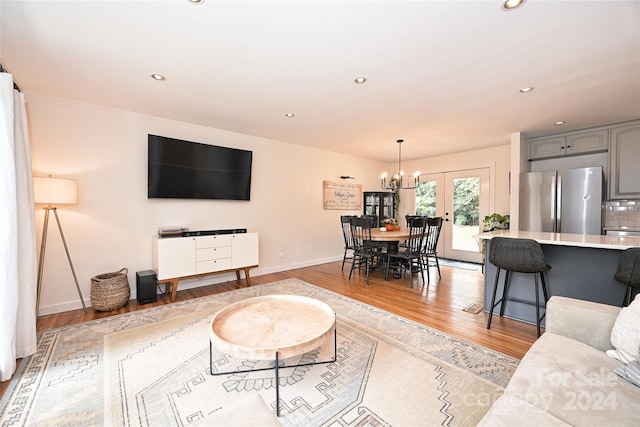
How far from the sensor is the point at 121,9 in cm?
168

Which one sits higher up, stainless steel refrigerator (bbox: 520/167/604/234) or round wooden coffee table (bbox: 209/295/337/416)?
stainless steel refrigerator (bbox: 520/167/604/234)

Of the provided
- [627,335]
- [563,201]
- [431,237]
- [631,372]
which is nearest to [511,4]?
[627,335]

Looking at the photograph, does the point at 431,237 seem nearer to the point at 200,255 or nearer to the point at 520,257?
the point at 520,257

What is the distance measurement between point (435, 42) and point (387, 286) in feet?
9.95

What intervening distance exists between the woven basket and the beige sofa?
11.6 feet

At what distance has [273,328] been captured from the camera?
1.78m

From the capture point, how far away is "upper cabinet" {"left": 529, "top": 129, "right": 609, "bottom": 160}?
13.0ft

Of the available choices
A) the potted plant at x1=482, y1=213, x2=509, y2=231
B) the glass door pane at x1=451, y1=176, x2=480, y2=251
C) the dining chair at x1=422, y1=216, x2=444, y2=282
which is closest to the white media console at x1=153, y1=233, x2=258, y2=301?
the dining chair at x1=422, y1=216, x2=444, y2=282

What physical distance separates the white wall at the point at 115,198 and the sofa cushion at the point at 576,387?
3880 millimetres

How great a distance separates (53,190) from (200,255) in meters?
1.58

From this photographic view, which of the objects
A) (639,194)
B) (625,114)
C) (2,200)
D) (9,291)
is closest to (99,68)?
(2,200)

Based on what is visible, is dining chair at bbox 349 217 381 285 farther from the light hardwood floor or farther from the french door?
the french door

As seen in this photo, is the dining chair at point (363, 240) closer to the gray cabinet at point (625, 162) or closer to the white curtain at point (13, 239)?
the gray cabinet at point (625, 162)

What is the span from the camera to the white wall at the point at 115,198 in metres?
2.99
